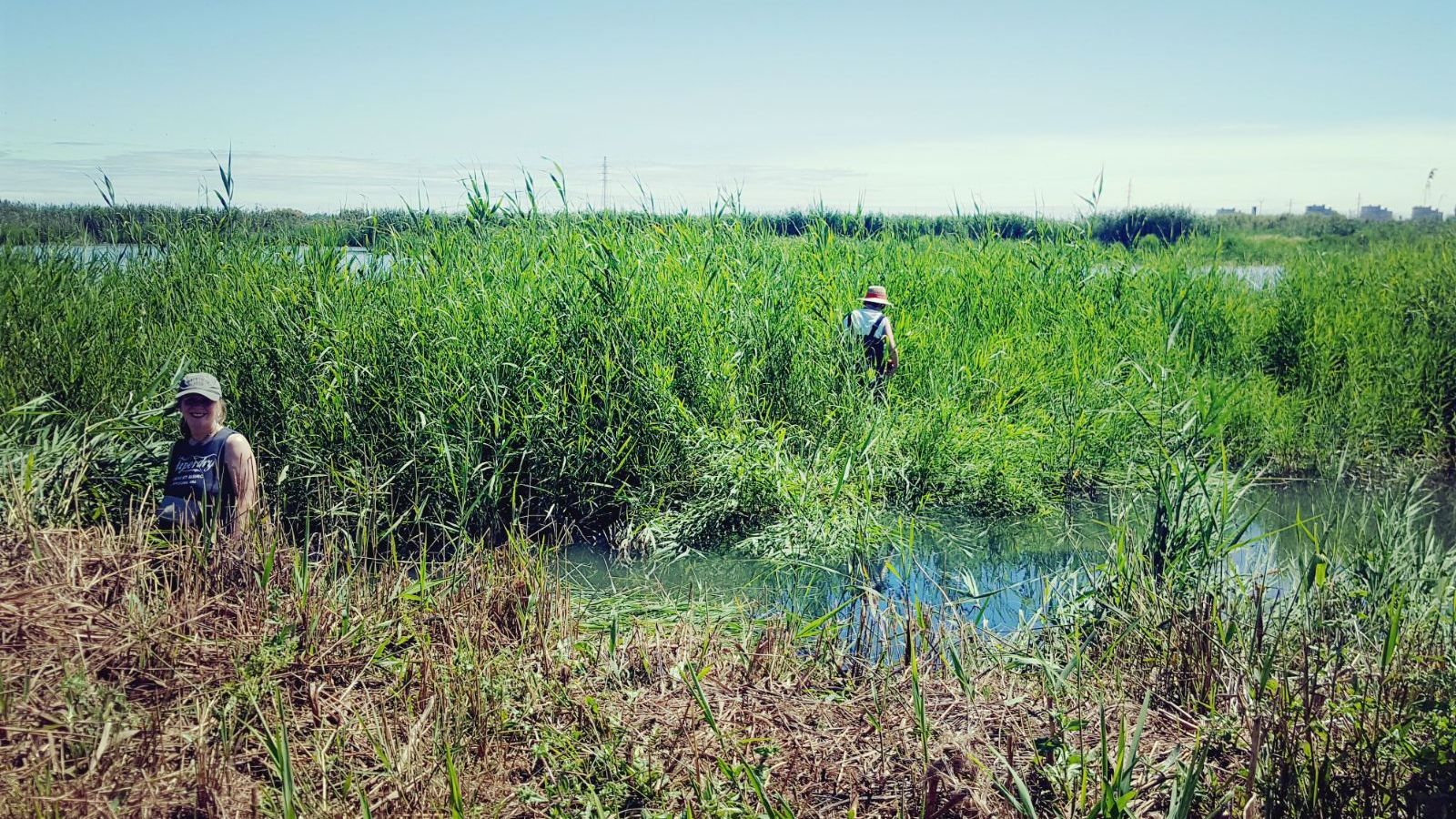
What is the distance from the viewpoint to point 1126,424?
8.48 meters

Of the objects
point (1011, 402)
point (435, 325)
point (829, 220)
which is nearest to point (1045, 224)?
point (829, 220)

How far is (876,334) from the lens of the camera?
841 centimetres

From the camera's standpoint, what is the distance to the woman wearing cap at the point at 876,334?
8.33 metres

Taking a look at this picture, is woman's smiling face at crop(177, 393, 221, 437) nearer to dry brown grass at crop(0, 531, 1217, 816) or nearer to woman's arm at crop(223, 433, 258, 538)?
woman's arm at crop(223, 433, 258, 538)

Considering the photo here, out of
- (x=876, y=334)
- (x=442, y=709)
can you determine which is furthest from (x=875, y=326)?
(x=442, y=709)

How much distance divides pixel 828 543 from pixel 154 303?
19.3ft

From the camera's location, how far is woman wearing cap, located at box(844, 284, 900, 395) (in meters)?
8.33

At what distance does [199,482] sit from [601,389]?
9.56 ft

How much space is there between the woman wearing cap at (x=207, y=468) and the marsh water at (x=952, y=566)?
1961 millimetres

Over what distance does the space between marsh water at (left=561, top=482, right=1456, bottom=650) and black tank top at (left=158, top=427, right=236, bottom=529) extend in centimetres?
201

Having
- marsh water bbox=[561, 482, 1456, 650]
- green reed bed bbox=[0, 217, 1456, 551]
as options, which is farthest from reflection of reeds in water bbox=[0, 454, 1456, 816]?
green reed bed bbox=[0, 217, 1456, 551]

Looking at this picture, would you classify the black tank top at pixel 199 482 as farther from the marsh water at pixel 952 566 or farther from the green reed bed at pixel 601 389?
the marsh water at pixel 952 566

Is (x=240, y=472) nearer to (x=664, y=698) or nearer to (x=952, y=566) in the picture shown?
(x=664, y=698)

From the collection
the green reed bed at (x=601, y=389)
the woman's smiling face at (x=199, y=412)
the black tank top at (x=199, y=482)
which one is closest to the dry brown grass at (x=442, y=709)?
the black tank top at (x=199, y=482)
